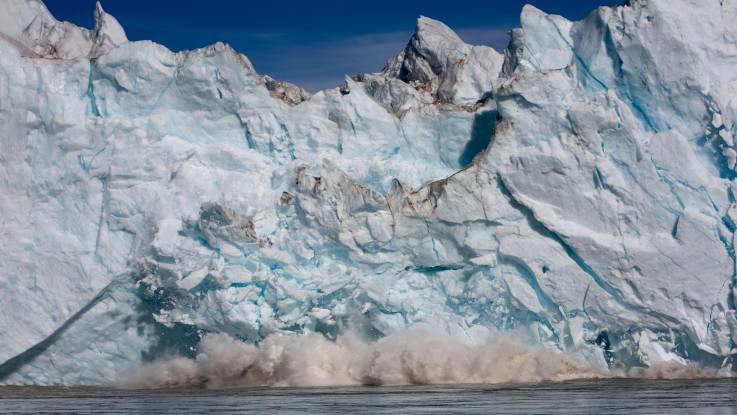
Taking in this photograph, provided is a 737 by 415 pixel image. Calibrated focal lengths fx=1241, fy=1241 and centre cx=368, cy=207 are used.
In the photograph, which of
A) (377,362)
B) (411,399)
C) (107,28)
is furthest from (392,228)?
(107,28)

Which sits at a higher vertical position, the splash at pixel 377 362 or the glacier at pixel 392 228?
the glacier at pixel 392 228

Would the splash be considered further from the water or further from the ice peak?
the ice peak

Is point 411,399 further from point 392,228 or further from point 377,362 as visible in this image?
point 392,228

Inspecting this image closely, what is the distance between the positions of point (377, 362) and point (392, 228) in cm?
276

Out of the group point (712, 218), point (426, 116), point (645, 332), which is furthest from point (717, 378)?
point (426, 116)

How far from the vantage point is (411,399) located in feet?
68.1

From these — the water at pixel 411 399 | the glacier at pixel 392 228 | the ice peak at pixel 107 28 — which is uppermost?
the ice peak at pixel 107 28

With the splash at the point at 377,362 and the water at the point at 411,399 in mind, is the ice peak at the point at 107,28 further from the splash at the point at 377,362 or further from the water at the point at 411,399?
the water at the point at 411,399

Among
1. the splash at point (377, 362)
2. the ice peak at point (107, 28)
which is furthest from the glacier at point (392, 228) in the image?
the ice peak at point (107, 28)

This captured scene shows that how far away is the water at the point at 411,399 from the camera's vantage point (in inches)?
738

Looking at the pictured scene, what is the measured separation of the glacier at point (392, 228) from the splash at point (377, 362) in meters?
0.08

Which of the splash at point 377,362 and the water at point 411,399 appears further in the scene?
the splash at point 377,362

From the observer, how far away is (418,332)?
2525 cm

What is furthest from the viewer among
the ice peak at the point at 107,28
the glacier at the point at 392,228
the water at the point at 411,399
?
the ice peak at the point at 107,28
